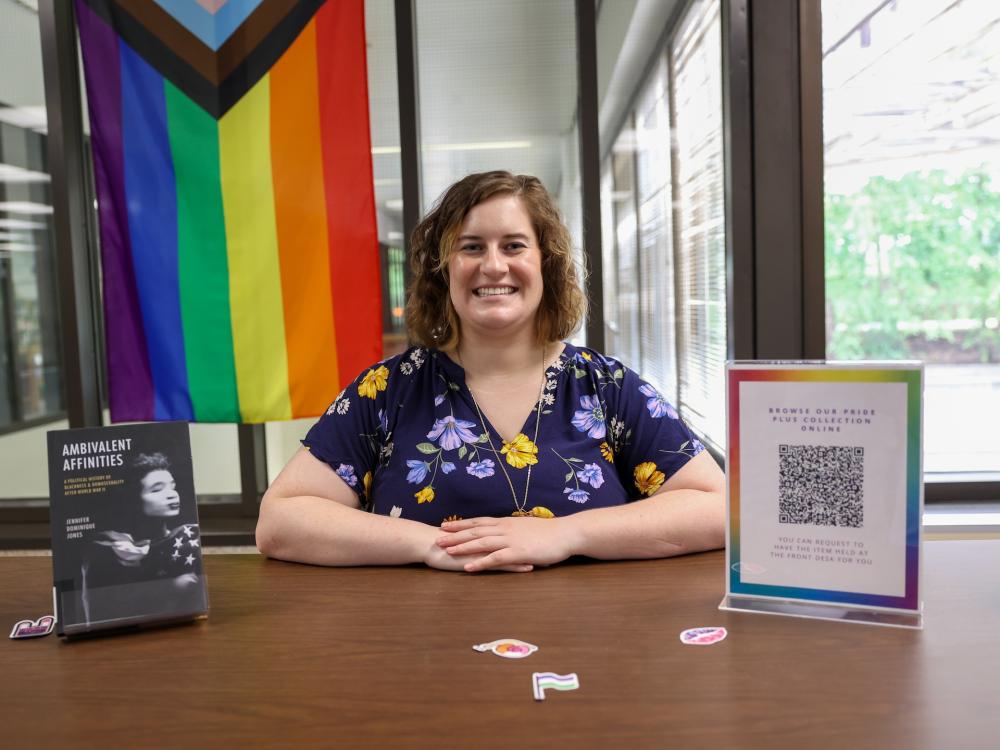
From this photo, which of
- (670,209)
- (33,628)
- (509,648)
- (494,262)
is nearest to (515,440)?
(494,262)

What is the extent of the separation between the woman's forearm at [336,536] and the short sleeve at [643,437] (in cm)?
46

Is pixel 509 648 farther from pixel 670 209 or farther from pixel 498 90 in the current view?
pixel 670 209

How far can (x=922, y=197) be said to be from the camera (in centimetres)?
268

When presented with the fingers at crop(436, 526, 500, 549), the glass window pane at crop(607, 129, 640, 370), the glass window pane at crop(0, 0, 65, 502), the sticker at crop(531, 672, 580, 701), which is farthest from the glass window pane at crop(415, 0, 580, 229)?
the sticker at crop(531, 672, 580, 701)

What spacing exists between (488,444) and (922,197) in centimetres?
197

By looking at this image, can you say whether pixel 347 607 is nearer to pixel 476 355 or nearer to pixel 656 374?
pixel 476 355

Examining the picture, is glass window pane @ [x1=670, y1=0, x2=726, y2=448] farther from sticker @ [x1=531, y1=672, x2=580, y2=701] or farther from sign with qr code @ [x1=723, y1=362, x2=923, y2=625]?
sticker @ [x1=531, y1=672, x2=580, y2=701]

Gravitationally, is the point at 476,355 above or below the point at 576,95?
below

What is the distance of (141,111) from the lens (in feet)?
8.56

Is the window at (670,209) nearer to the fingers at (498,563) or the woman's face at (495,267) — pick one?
the woman's face at (495,267)

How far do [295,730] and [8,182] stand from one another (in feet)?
9.50

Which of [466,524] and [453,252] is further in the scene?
[453,252]

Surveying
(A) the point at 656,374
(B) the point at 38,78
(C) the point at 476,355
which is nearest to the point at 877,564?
(C) the point at 476,355

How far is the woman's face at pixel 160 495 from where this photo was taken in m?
1.04
